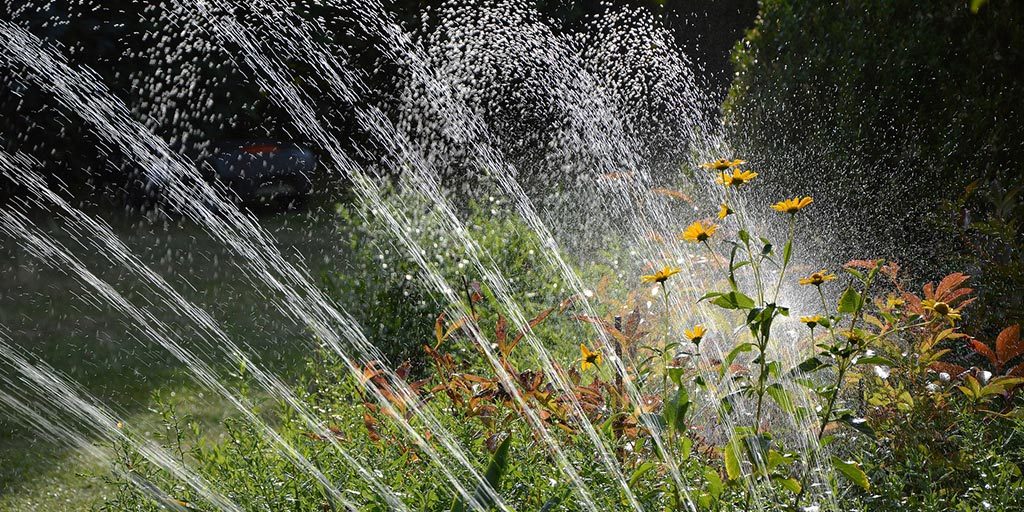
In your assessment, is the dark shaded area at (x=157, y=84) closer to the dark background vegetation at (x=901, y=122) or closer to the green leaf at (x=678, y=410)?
the dark background vegetation at (x=901, y=122)

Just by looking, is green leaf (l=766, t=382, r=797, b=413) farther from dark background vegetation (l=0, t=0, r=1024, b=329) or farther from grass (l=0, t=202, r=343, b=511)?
grass (l=0, t=202, r=343, b=511)

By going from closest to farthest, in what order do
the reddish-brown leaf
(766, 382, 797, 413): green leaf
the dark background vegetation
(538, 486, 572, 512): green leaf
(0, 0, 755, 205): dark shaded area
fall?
(538, 486, 572, 512): green leaf, (766, 382, 797, 413): green leaf, the reddish-brown leaf, the dark background vegetation, (0, 0, 755, 205): dark shaded area

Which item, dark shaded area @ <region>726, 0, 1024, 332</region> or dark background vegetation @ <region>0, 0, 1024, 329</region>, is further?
dark shaded area @ <region>726, 0, 1024, 332</region>

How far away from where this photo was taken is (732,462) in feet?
5.55

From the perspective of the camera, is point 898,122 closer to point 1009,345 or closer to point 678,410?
point 1009,345

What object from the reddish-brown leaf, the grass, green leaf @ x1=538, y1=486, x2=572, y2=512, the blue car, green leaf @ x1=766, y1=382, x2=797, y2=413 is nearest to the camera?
green leaf @ x1=538, y1=486, x2=572, y2=512

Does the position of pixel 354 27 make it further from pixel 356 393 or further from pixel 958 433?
pixel 958 433

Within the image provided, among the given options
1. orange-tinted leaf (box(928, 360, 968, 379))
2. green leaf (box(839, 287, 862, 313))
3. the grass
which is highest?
orange-tinted leaf (box(928, 360, 968, 379))

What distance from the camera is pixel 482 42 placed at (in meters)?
7.87

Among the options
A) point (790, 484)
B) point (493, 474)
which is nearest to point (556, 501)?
point (493, 474)

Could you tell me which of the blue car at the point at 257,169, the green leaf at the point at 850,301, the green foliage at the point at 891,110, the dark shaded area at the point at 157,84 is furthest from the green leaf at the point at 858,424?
the blue car at the point at 257,169

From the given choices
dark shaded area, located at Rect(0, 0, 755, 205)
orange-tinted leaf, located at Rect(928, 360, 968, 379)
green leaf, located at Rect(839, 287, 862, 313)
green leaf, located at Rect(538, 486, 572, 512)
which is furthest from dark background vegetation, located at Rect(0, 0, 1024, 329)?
dark shaded area, located at Rect(0, 0, 755, 205)

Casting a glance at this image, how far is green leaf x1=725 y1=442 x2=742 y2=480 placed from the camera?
1680 mm

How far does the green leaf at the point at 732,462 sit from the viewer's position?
5.51 feet
